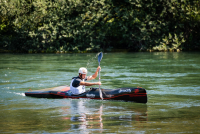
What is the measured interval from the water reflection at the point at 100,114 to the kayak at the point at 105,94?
0.18 meters

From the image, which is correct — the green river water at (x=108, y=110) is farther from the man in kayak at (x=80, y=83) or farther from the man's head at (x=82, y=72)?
the man's head at (x=82, y=72)

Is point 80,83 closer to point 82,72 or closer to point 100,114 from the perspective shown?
point 82,72

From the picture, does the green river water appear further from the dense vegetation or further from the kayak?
the dense vegetation

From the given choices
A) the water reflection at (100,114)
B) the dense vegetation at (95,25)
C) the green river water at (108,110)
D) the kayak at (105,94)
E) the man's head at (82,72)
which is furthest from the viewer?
the dense vegetation at (95,25)

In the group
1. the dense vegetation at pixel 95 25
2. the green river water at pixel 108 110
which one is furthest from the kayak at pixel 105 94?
the dense vegetation at pixel 95 25

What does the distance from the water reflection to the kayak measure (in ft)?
0.59

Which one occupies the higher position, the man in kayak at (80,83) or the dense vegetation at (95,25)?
the dense vegetation at (95,25)

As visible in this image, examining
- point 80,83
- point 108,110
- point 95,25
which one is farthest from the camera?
point 95,25

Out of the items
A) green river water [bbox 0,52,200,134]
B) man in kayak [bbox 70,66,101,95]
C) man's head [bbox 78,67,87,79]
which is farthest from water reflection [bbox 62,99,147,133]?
man's head [bbox 78,67,87,79]

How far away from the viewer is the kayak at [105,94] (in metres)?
11.6

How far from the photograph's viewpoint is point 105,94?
1219 centimetres

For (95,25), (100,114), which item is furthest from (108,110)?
(95,25)

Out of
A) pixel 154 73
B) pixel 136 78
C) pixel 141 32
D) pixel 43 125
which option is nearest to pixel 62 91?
pixel 43 125

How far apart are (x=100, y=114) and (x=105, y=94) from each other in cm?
229
